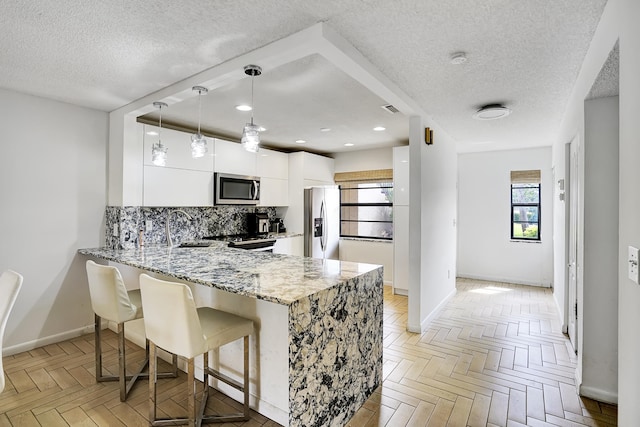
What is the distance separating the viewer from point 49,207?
3186mm

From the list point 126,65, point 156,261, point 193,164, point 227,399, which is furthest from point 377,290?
point 193,164

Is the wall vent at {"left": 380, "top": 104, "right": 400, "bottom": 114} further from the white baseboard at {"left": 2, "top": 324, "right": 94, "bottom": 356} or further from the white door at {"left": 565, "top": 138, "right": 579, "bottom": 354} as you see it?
the white baseboard at {"left": 2, "top": 324, "right": 94, "bottom": 356}

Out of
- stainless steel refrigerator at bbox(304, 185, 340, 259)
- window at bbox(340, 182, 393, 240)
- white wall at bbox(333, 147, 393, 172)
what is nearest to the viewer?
stainless steel refrigerator at bbox(304, 185, 340, 259)

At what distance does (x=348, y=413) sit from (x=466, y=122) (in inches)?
131

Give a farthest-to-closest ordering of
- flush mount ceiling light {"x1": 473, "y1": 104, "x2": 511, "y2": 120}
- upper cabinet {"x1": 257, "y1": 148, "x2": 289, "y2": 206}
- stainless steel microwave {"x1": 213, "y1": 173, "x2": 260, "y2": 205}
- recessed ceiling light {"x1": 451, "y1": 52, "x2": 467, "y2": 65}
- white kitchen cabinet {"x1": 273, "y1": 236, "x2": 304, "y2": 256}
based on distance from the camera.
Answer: upper cabinet {"x1": 257, "y1": 148, "x2": 289, "y2": 206}, white kitchen cabinet {"x1": 273, "y1": 236, "x2": 304, "y2": 256}, stainless steel microwave {"x1": 213, "y1": 173, "x2": 260, "y2": 205}, flush mount ceiling light {"x1": 473, "y1": 104, "x2": 511, "y2": 120}, recessed ceiling light {"x1": 451, "y1": 52, "x2": 467, "y2": 65}

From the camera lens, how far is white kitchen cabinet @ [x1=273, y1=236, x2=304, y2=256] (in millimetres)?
4934

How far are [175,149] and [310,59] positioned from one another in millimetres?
2284

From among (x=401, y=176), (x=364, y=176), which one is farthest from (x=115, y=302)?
(x=364, y=176)

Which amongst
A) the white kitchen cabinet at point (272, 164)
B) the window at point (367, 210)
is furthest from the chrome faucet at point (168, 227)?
the window at point (367, 210)

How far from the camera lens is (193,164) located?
4098mm

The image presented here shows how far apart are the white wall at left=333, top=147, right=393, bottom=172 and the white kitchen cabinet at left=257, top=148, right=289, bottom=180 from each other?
1091 millimetres

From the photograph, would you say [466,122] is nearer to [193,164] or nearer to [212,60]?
[212,60]

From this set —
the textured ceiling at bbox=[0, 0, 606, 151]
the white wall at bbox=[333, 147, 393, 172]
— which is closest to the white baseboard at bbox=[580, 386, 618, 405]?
the textured ceiling at bbox=[0, 0, 606, 151]
